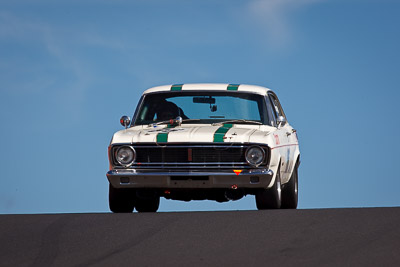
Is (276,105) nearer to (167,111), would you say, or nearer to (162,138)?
(167,111)

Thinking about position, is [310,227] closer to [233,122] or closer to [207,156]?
[207,156]

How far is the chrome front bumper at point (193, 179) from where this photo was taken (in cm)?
1146

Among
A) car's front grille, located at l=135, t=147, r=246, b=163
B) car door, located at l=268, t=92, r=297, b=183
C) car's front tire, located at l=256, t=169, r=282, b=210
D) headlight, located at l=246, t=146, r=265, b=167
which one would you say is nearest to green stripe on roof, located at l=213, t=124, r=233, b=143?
car's front grille, located at l=135, t=147, r=246, b=163

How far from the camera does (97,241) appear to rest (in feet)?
26.5

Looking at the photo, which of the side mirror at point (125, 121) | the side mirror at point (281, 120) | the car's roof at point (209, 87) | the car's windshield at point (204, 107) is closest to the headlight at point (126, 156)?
the side mirror at point (125, 121)

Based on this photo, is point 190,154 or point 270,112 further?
point 270,112

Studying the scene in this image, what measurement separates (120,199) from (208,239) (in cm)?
431

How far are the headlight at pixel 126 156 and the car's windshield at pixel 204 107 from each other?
104 centimetres

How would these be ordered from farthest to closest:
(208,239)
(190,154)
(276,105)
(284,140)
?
(276,105) → (284,140) → (190,154) → (208,239)

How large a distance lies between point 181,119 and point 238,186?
143 cm

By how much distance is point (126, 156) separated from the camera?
11734 millimetres

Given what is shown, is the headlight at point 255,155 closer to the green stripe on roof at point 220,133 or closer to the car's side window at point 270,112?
the green stripe on roof at point 220,133

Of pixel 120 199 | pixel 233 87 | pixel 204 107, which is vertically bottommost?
pixel 120 199

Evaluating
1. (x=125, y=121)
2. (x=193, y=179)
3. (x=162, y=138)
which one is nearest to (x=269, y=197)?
(x=193, y=179)
